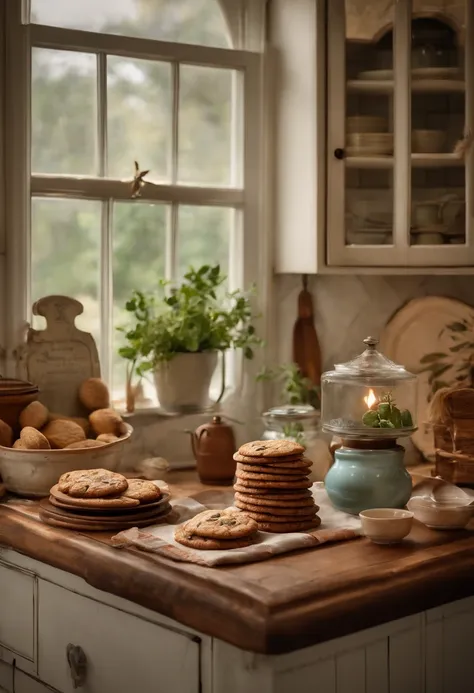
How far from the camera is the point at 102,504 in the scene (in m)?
2.34

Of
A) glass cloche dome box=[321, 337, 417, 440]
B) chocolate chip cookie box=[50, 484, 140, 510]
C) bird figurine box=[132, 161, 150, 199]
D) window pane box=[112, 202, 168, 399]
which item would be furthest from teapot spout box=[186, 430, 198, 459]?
bird figurine box=[132, 161, 150, 199]

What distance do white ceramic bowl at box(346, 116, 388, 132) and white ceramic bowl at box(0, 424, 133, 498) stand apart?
1.15 m

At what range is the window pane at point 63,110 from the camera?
2995 mm

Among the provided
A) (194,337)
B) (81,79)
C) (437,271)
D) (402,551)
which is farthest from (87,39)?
(402,551)

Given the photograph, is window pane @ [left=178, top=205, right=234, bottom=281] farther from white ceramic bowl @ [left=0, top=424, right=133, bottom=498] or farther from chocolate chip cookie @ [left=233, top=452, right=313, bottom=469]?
chocolate chip cookie @ [left=233, top=452, right=313, bottom=469]

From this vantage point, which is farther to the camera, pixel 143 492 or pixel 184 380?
pixel 184 380

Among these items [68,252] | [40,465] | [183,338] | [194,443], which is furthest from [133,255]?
[40,465]

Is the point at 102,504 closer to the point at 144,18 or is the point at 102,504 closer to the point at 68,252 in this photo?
the point at 68,252

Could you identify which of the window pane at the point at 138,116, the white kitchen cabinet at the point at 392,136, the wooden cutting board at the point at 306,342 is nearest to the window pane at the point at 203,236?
the window pane at the point at 138,116

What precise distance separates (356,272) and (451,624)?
114cm

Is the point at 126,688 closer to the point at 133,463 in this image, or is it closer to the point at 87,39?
the point at 133,463

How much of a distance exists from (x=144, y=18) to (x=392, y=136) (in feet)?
2.72

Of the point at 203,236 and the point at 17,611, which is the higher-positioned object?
the point at 203,236

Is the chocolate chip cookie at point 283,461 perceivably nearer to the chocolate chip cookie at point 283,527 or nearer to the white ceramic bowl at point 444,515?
the chocolate chip cookie at point 283,527
